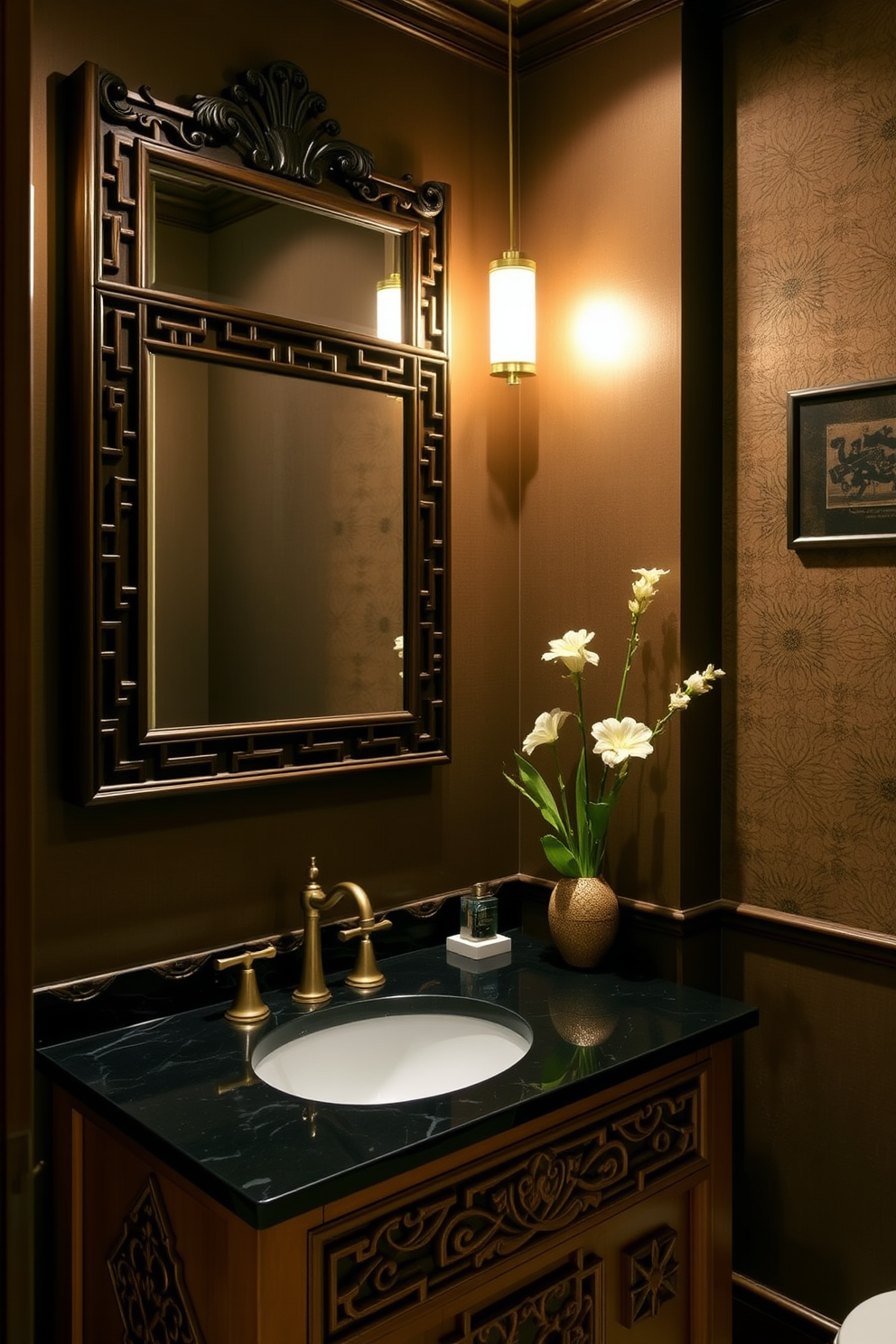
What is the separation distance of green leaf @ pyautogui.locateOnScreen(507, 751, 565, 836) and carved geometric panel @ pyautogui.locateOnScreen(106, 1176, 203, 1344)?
0.95 meters

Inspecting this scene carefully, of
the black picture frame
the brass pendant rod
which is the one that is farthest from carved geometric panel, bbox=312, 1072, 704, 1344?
the brass pendant rod

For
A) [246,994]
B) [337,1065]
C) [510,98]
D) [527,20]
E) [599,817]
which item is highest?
[527,20]

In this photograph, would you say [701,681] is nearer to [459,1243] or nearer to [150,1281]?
[459,1243]

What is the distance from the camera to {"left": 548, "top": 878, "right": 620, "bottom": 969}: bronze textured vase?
2.03 meters

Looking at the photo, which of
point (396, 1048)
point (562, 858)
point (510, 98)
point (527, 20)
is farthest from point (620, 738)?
point (527, 20)

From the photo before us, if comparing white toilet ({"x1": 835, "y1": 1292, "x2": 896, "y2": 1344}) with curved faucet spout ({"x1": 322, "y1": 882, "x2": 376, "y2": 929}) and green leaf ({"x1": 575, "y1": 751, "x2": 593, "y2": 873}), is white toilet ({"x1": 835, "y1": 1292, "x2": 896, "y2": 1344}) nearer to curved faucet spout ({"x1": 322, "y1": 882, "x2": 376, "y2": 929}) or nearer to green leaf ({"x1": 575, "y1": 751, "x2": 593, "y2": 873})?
green leaf ({"x1": 575, "y1": 751, "x2": 593, "y2": 873})

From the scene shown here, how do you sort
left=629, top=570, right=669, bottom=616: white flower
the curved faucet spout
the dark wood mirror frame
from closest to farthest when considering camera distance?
the dark wood mirror frame → the curved faucet spout → left=629, top=570, right=669, bottom=616: white flower

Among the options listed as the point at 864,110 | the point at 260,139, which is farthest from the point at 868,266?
the point at 260,139

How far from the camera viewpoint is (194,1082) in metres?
1.57

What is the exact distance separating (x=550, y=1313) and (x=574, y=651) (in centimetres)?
105

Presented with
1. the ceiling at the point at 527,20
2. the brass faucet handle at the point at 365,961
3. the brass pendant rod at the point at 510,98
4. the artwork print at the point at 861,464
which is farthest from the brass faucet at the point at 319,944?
the ceiling at the point at 527,20

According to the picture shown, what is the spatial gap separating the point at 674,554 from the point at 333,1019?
1.02 metres

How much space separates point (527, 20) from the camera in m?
2.25

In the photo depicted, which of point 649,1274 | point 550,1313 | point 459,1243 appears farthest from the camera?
point 649,1274
